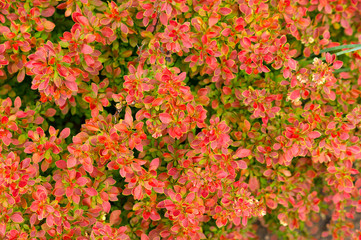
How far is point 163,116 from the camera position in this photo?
1.84m

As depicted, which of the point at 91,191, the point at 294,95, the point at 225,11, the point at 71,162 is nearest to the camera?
the point at 71,162

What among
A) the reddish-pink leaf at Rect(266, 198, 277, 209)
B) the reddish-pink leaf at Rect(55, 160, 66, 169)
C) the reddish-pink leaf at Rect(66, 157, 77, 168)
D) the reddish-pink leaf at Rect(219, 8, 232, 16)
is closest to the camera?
the reddish-pink leaf at Rect(66, 157, 77, 168)

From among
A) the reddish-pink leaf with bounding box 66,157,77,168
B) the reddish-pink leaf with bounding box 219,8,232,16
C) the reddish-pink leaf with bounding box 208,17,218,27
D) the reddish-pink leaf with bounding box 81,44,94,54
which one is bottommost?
the reddish-pink leaf with bounding box 66,157,77,168

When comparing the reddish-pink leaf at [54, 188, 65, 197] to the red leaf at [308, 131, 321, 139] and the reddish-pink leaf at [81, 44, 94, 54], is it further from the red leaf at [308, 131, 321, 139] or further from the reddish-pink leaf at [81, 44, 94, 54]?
the red leaf at [308, 131, 321, 139]

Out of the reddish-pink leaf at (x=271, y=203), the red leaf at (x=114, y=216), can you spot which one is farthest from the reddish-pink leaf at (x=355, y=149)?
the red leaf at (x=114, y=216)

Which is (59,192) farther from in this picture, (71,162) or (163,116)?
(163,116)

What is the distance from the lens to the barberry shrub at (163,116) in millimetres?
1876

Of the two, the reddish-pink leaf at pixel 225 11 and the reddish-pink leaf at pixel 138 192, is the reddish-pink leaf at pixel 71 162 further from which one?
the reddish-pink leaf at pixel 225 11

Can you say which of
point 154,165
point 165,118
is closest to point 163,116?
point 165,118

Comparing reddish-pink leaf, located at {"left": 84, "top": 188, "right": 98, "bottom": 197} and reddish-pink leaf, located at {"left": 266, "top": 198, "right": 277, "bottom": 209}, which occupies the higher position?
reddish-pink leaf, located at {"left": 84, "top": 188, "right": 98, "bottom": 197}

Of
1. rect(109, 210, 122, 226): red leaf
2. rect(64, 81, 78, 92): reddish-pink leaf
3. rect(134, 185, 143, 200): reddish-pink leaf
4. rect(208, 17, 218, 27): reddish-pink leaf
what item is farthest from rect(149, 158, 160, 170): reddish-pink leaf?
rect(208, 17, 218, 27): reddish-pink leaf

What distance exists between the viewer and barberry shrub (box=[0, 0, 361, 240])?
188 centimetres

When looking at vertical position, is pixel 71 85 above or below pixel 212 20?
below

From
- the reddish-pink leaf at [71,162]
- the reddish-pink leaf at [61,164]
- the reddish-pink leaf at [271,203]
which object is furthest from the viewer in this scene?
the reddish-pink leaf at [271,203]
